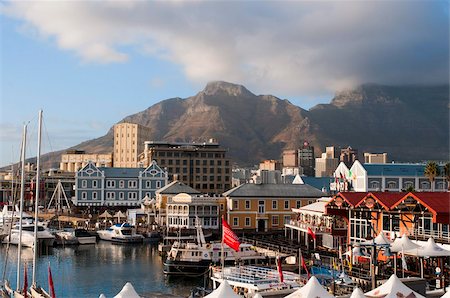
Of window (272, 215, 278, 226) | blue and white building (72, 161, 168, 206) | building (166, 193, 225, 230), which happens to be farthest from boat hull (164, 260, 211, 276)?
blue and white building (72, 161, 168, 206)

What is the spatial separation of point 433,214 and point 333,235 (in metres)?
15.0

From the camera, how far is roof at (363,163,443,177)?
86562 mm

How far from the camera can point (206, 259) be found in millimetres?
53906

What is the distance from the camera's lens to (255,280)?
1527 inches

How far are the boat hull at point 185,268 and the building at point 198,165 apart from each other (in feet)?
267

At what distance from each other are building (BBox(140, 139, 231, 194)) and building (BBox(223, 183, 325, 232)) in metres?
54.5

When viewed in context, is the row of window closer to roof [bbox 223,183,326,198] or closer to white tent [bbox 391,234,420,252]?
roof [bbox 223,183,326,198]

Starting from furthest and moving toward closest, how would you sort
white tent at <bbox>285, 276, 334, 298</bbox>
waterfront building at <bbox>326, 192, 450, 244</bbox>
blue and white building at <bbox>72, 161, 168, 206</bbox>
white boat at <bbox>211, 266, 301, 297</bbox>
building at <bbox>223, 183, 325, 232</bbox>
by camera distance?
blue and white building at <bbox>72, 161, 168, 206</bbox>, building at <bbox>223, 183, 325, 232</bbox>, waterfront building at <bbox>326, 192, 450, 244</bbox>, white boat at <bbox>211, 266, 301, 297</bbox>, white tent at <bbox>285, 276, 334, 298</bbox>

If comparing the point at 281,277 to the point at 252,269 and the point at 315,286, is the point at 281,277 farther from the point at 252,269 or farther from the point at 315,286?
the point at 315,286

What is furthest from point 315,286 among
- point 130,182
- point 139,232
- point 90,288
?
point 130,182

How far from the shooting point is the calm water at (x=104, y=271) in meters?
46.6

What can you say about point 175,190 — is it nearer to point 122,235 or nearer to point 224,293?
point 122,235

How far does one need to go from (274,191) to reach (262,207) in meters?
2.56

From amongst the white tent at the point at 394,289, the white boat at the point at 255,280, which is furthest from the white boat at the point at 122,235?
the white tent at the point at 394,289
